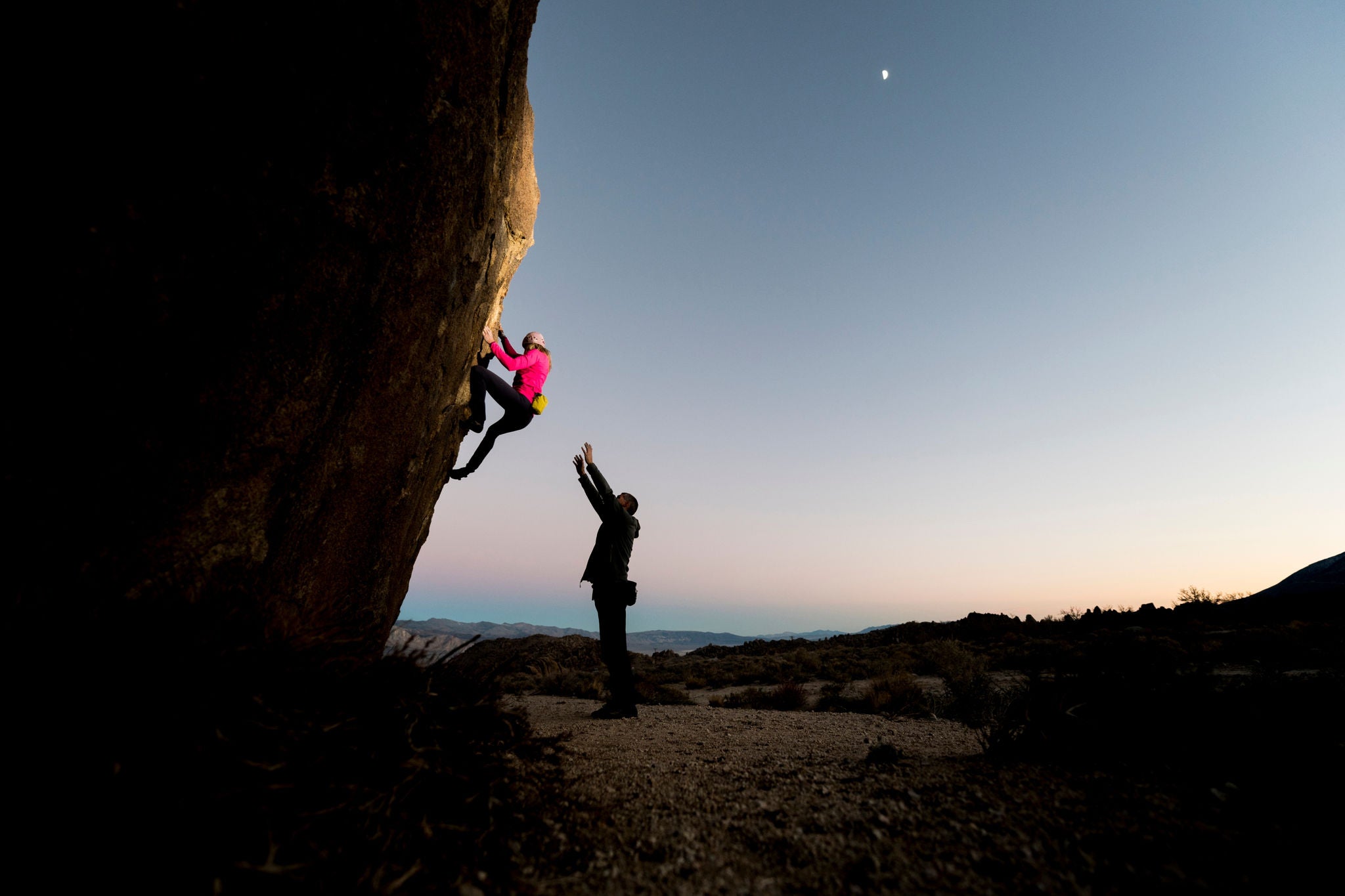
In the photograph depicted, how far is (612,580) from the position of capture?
601cm

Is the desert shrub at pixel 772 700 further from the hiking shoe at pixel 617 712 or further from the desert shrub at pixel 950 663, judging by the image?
the hiking shoe at pixel 617 712

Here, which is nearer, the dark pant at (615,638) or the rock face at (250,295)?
the rock face at (250,295)

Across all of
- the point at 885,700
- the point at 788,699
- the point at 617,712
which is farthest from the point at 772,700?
the point at 617,712

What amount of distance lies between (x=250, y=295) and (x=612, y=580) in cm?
431

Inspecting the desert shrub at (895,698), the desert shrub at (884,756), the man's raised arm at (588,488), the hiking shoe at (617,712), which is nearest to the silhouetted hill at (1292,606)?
the desert shrub at (895,698)

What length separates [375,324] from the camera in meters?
3.30

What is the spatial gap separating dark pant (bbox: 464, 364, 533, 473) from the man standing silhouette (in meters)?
0.81

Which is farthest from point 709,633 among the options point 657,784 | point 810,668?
point 657,784

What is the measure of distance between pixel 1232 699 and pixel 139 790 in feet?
17.4

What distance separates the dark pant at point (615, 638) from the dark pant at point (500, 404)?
6.55 ft

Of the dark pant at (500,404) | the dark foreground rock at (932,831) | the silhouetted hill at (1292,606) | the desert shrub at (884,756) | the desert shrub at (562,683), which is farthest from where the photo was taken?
the silhouetted hill at (1292,606)

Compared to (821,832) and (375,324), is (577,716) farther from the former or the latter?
(375,324)

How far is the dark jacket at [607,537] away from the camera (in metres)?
6.04

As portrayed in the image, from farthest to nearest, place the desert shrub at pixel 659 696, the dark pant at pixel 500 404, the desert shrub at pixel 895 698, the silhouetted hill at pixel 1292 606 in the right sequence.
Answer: the silhouetted hill at pixel 1292 606 → the desert shrub at pixel 659 696 → the desert shrub at pixel 895 698 → the dark pant at pixel 500 404
